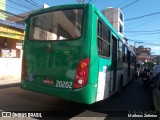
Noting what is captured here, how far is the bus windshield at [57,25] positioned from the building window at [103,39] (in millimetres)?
706

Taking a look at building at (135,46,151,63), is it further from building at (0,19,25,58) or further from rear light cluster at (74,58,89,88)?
rear light cluster at (74,58,89,88)

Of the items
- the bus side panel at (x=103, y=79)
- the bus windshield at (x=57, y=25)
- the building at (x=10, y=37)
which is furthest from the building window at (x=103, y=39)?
the building at (x=10, y=37)

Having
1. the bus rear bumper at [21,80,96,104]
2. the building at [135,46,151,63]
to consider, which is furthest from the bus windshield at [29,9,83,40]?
the building at [135,46,151,63]

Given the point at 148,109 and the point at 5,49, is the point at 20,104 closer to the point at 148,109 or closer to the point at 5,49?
the point at 148,109

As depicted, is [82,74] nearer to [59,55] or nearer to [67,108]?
[59,55]

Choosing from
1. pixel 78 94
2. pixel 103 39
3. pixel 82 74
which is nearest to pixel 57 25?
pixel 103 39

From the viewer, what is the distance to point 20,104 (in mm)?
7957

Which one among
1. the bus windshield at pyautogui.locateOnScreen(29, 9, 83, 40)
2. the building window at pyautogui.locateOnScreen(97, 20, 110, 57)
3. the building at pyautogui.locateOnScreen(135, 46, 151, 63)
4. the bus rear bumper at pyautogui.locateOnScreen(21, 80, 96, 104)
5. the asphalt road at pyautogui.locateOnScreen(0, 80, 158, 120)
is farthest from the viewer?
the building at pyautogui.locateOnScreen(135, 46, 151, 63)

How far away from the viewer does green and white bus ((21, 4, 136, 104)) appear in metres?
6.08

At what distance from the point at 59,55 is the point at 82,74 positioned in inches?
36.1

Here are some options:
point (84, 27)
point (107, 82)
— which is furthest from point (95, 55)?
point (107, 82)

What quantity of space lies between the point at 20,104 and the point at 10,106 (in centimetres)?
43

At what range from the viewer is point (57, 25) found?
6.79m

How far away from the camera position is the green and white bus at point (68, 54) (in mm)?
6082
